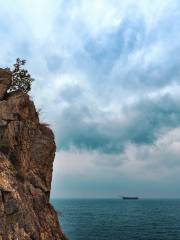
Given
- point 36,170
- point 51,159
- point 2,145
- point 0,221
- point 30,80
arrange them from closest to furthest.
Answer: point 0,221 → point 2,145 → point 36,170 → point 51,159 → point 30,80

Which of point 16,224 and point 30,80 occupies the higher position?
point 30,80

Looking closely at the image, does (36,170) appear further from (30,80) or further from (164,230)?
(164,230)

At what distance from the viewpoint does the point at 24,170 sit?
40.1m

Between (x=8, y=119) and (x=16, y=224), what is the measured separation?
1212cm

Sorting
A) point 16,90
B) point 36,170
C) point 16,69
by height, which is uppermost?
point 16,69

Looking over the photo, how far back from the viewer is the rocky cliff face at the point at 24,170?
35406 mm

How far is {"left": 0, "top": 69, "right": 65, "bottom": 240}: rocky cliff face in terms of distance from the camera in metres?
35.4

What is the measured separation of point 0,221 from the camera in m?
34.4

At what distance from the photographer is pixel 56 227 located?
1612 inches

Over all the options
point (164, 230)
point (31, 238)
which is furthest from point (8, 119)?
point (164, 230)

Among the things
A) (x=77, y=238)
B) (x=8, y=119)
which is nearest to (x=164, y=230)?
(x=77, y=238)

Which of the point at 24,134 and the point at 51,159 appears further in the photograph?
the point at 51,159

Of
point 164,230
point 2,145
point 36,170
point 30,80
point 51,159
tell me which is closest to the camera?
point 2,145

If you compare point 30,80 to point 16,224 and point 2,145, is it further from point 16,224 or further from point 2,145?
point 16,224
